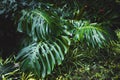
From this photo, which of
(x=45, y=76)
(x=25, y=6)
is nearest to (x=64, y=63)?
(x=45, y=76)

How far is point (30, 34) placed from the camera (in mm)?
4211

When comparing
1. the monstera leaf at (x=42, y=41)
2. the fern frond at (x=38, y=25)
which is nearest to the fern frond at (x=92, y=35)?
the monstera leaf at (x=42, y=41)

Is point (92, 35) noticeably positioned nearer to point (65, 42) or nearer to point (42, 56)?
point (65, 42)

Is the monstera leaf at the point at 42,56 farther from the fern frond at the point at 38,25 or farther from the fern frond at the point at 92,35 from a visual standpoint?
the fern frond at the point at 92,35

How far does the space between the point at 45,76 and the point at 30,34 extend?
707 millimetres

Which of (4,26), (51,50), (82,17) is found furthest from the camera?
(82,17)

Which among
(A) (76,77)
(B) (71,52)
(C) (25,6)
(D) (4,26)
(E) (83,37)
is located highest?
(C) (25,6)

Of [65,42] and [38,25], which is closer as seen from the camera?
[38,25]

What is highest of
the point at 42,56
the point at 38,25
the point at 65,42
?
the point at 38,25

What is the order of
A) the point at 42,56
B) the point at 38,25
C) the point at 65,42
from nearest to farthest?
1. the point at 42,56
2. the point at 38,25
3. the point at 65,42

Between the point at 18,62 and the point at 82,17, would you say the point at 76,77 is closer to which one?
the point at 18,62

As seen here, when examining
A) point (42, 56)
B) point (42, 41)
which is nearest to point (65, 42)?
point (42, 41)

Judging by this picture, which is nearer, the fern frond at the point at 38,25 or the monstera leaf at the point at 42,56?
the monstera leaf at the point at 42,56

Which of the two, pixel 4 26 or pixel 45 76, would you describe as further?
pixel 4 26
